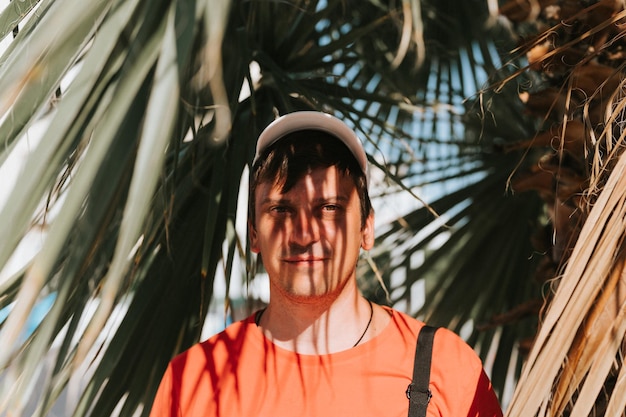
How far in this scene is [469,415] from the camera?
3.70ft

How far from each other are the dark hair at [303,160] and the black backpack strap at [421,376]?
0.62ft

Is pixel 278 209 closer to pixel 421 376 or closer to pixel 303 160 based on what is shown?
pixel 303 160

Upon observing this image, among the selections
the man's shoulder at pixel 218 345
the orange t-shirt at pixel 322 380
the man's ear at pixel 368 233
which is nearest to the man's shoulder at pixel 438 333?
the orange t-shirt at pixel 322 380

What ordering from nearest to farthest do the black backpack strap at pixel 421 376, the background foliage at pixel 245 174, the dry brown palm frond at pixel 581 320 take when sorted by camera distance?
the background foliage at pixel 245 174 → the dry brown palm frond at pixel 581 320 → the black backpack strap at pixel 421 376

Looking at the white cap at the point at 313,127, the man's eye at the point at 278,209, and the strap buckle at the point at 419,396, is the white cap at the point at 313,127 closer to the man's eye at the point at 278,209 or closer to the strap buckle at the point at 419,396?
the man's eye at the point at 278,209

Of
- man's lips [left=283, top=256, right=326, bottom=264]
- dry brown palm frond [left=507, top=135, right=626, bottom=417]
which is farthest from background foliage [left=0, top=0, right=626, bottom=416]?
man's lips [left=283, top=256, right=326, bottom=264]

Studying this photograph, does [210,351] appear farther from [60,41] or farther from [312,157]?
[60,41]

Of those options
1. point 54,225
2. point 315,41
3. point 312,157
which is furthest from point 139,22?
point 315,41

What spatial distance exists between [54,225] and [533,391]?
0.50m

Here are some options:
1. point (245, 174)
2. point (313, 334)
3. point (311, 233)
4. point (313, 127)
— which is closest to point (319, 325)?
point (313, 334)

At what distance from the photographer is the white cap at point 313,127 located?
1271mm

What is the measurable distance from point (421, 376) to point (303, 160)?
34 centimetres

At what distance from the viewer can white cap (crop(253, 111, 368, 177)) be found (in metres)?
1.27

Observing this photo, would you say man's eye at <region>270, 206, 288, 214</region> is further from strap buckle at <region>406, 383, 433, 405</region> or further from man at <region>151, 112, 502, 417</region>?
strap buckle at <region>406, 383, 433, 405</region>
